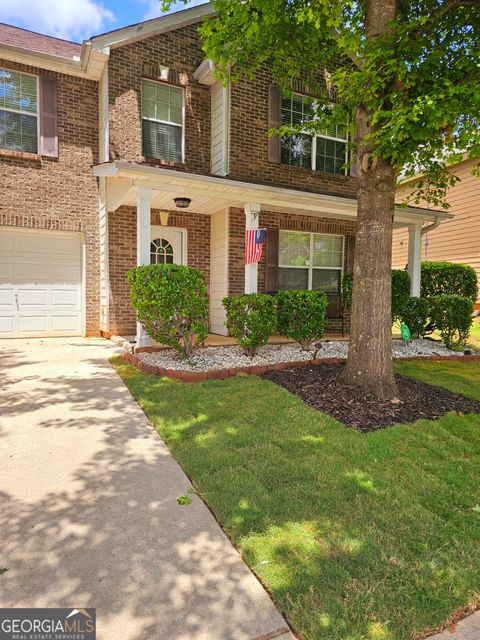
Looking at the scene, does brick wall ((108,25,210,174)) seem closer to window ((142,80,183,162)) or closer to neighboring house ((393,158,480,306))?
window ((142,80,183,162))

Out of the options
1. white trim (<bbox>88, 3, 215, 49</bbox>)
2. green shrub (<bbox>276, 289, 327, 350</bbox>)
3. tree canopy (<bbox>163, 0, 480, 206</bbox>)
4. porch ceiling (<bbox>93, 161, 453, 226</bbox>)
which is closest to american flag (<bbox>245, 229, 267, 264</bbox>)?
porch ceiling (<bbox>93, 161, 453, 226</bbox>)

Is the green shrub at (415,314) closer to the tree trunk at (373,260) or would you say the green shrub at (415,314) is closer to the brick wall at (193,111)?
the brick wall at (193,111)

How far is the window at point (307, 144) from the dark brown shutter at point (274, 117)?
214mm

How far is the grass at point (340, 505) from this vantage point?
1759 millimetres

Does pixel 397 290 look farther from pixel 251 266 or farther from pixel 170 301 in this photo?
pixel 170 301

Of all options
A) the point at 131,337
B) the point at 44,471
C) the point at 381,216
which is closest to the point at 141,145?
the point at 131,337

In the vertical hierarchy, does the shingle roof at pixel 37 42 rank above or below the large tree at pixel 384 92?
above

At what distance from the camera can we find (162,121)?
345 inches

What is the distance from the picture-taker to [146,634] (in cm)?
159

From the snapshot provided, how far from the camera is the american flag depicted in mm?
7156

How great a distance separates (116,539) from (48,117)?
347 inches

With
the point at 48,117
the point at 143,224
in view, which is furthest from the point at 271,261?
the point at 48,117

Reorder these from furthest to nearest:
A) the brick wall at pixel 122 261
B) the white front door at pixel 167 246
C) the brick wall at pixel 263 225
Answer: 1. the white front door at pixel 167 246
2. the brick wall at pixel 263 225
3. the brick wall at pixel 122 261

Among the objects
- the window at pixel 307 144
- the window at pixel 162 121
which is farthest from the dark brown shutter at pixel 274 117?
the window at pixel 162 121
